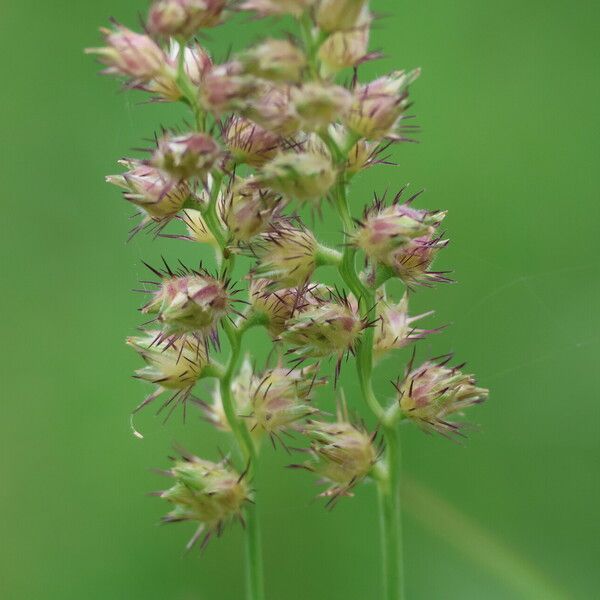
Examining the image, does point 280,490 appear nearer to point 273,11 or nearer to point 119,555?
point 119,555

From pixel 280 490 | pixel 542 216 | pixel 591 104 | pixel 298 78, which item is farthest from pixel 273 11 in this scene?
pixel 591 104

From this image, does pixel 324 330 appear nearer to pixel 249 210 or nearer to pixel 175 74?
pixel 249 210

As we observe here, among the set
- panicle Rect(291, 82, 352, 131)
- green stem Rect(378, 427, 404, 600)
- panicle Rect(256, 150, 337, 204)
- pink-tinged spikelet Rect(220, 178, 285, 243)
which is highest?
panicle Rect(291, 82, 352, 131)

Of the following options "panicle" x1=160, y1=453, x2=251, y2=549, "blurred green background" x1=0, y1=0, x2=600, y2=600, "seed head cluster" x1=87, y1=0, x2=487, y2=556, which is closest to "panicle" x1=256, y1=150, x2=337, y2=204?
"seed head cluster" x1=87, y1=0, x2=487, y2=556

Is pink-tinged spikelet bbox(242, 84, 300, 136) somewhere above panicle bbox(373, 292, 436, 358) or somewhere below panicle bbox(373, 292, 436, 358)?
above

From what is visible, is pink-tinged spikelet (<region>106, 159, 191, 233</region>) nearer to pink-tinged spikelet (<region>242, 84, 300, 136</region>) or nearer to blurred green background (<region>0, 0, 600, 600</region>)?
pink-tinged spikelet (<region>242, 84, 300, 136</region>)

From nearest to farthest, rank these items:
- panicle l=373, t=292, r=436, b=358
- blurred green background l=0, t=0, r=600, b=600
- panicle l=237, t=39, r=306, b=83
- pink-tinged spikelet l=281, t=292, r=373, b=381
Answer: panicle l=237, t=39, r=306, b=83 → pink-tinged spikelet l=281, t=292, r=373, b=381 → panicle l=373, t=292, r=436, b=358 → blurred green background l=0, t=0, r=600, b=600

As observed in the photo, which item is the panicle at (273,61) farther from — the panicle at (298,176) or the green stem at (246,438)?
the green stem at (246,438)
